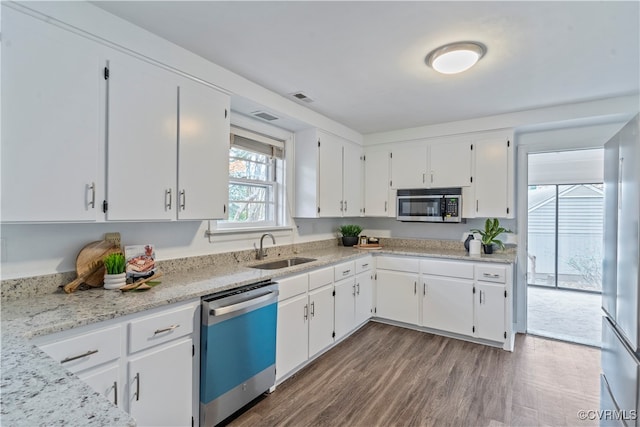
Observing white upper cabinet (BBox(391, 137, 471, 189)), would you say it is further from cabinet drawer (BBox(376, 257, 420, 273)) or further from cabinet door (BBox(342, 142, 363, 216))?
cabinet drawer (BBox(376, 257, 420, 273))

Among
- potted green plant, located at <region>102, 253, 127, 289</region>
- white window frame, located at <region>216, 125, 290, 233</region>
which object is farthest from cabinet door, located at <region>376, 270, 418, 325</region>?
potted green plant, located at <region>102, 253, 127, 289</region>

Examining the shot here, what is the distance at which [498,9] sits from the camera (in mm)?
1697

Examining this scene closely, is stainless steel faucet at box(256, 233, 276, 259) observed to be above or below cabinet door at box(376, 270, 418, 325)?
above

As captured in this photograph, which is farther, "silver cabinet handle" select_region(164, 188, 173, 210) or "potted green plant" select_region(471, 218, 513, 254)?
"potted green plant" select_region(471, 218, 513, 254)

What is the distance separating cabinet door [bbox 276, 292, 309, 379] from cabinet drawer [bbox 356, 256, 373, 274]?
102cm

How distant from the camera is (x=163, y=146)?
6.61 feet

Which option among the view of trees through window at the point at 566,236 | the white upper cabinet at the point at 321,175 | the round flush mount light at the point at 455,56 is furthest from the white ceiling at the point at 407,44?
the view of trees through window at the point at 566,236

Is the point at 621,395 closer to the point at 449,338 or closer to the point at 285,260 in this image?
the point at 449,338

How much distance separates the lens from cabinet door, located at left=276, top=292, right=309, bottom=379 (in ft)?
8.01

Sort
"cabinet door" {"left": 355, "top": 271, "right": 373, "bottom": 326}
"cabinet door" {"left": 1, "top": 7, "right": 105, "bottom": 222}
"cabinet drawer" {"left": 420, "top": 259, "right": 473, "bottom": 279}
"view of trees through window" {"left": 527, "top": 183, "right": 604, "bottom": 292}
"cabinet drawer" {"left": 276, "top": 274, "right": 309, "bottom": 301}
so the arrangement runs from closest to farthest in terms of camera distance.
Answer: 1. "cabinet door" {"left": 1, "top": 7, "right": 105, "bottom": 222}
2. "cabinet drawer" {"left": 276, "top": 274, "right": 309, "bottom": 301}
3. "cabinet drawer" {"left": 420, "top": 259, "right": 473, "bottom": 279}
4. "cabinet door" {"left": 355, "top": 271, "right": 373, "bottom": 326}
5. "view of trees through window" {"left": 527, "top": 183, "right": 604, "bottom": 292}

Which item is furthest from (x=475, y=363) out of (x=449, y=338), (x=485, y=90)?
(x=485, y=90)

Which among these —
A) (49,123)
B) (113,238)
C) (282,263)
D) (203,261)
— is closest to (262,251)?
(282,263)

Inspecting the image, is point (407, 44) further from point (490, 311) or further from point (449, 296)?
point (490, 311)

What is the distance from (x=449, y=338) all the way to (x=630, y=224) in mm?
2440
